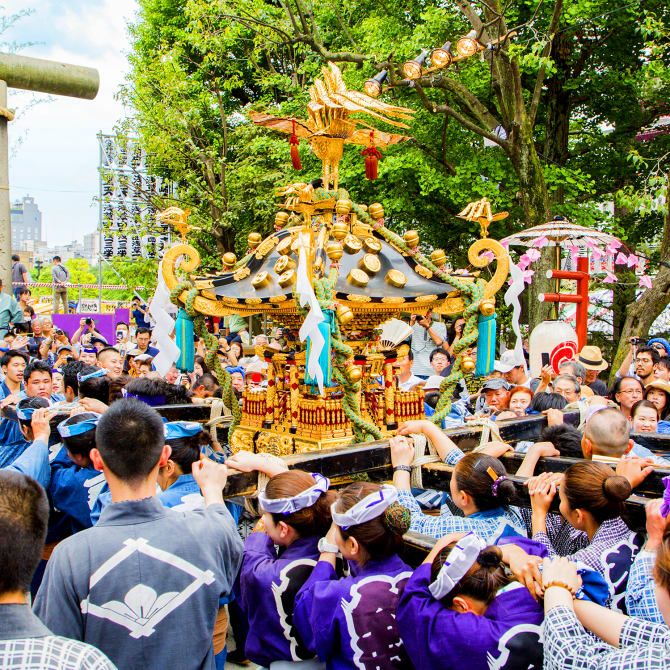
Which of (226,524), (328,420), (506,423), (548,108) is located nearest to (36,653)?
(226,524)

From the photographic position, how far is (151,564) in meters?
2.12

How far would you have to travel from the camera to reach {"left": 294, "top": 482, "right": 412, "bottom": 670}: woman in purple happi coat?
95.9 inches

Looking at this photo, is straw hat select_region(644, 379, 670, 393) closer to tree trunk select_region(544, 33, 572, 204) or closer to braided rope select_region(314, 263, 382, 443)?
braided rope select_region(314, 263, 382, 443)

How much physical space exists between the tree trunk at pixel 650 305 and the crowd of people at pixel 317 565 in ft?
26.7

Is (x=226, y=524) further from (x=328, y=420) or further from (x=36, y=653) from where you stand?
(x=328, y=420)

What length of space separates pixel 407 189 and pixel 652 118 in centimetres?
513

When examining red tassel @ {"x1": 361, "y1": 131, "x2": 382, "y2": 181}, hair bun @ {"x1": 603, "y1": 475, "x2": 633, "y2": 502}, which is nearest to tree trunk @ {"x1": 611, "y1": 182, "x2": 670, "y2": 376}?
red tassel @ {"x1": 361, "y1": 131, "x2": 382, "y2": 181}

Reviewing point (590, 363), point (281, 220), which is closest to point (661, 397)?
point (590, 363)

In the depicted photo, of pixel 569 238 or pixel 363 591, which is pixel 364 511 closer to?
pixel 363 591

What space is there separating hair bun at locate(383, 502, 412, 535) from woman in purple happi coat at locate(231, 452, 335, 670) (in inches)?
12.5

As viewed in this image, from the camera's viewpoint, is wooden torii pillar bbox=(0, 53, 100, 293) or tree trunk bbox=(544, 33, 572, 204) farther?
tree trunk bbox=(544, 33, 572, 204)

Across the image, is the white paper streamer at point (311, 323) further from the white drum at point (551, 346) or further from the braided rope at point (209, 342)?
the white drum at point (551, 346)

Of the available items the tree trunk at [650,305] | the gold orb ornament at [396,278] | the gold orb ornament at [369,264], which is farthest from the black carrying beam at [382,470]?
the tree trunk at [650,305]

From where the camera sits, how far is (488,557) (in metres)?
2.18
